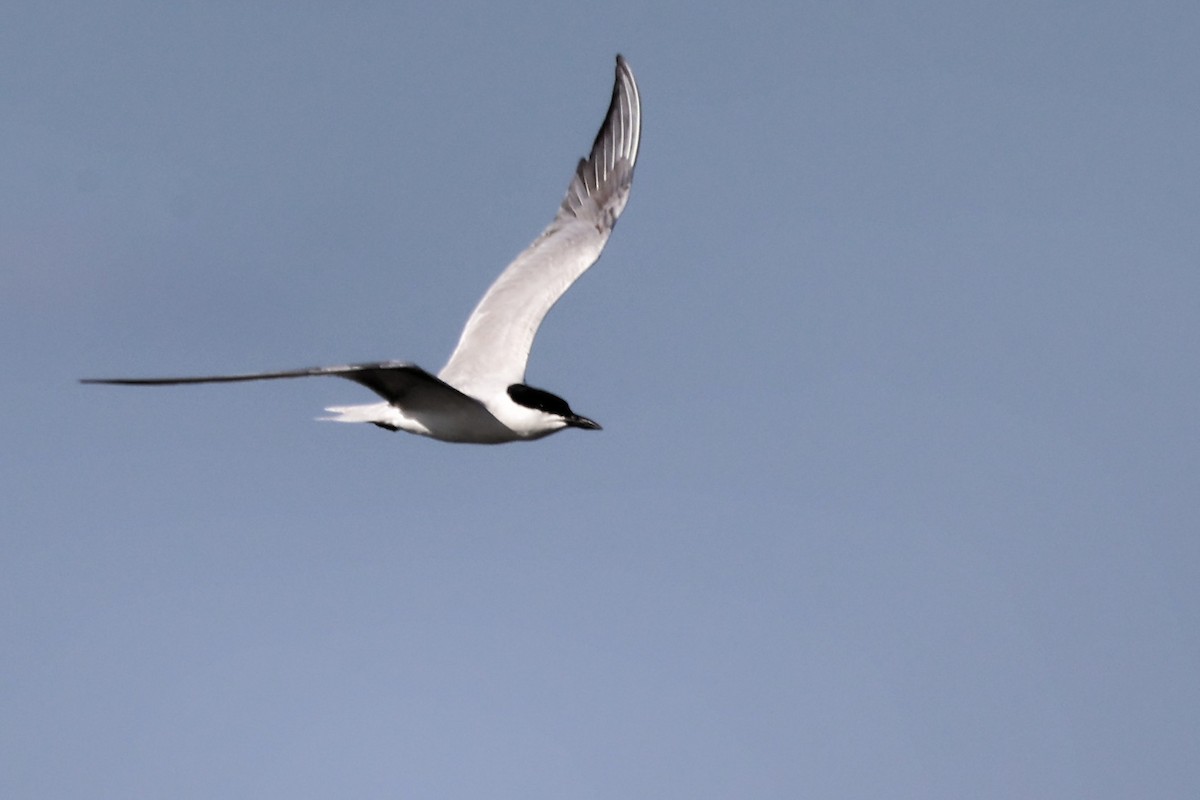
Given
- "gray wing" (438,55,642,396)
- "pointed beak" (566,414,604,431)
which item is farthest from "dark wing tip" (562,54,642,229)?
"pointed beak" (566,414,604,431)

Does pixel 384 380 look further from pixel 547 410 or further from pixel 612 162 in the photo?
pixel 612 162

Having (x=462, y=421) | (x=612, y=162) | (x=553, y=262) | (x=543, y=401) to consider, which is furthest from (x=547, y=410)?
(x=612, y=162)

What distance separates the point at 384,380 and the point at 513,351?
3.38 metres

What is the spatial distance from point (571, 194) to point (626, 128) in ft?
3.18

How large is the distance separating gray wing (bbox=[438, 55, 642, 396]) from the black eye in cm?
76

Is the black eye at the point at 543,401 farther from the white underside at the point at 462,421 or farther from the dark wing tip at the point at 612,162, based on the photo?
the dark wing tip at the point at 612,162

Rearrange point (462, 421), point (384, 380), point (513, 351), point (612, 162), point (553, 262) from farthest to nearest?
point (612, 162) < point (553, 262) < point (513, 351) < point (462, 421) < point (384, 380)

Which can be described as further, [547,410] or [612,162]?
[612,162]

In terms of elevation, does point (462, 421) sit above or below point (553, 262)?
below

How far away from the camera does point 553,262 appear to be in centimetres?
1828

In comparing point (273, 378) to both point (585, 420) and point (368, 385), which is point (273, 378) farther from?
point (585, 420)

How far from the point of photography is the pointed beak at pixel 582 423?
15.3 meters

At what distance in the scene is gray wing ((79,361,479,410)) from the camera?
424 inches

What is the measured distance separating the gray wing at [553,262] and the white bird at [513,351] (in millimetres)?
10
